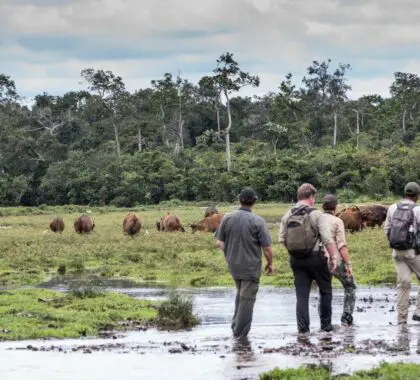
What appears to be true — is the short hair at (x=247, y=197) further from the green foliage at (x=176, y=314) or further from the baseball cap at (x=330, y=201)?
the green foliage at (x=176, y=314)

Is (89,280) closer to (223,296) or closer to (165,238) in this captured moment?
(223,296)

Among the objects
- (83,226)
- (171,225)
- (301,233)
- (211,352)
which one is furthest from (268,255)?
(83,226)

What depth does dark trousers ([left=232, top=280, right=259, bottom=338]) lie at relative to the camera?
13594 millimetres

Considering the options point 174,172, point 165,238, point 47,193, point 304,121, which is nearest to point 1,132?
point 47,193

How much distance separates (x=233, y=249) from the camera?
13.6 metres

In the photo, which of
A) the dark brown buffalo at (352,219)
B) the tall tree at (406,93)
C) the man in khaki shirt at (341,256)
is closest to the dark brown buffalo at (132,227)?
the dark brown buffalo at (352,219)

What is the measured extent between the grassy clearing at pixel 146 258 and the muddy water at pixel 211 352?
723cm

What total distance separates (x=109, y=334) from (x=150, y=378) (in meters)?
4.34

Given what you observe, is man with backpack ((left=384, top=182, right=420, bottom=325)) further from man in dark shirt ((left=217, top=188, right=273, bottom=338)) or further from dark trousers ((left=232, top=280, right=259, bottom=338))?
dark trousers ((left=232, top=280, right=259, bottom=338))

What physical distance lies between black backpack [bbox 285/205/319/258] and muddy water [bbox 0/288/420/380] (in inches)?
48.7

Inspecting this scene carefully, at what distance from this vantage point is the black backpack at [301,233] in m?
13.5

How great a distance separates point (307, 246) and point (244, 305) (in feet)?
4.01

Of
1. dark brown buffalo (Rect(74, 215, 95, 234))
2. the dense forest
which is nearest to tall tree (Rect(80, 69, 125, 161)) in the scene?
the dense forest

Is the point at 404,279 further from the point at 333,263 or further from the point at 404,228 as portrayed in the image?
the point at 333,263
